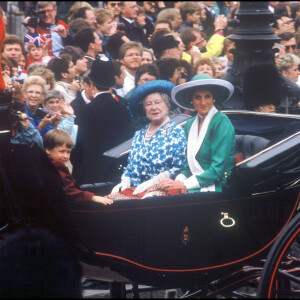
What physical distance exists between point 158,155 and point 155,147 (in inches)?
2.4

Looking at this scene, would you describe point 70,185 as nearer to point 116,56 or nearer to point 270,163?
point 270,163

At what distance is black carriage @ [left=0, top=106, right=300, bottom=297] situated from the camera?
425 cm

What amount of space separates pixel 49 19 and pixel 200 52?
6.98 feet

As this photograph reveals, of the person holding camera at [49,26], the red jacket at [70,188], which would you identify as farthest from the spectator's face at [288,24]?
the red jacket at [70,188]

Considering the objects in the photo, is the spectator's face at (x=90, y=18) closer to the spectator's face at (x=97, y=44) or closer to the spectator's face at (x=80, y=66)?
the spectator's face at (x=97, y=44)

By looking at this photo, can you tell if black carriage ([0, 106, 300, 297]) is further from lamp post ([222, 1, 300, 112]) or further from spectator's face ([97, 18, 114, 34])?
spectator's face ([97, 18, 114, 34])

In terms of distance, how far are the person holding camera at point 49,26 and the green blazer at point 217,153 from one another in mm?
4824

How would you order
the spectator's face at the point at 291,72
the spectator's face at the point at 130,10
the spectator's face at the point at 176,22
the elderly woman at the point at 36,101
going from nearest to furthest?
1. the elderly woman at the point at 36,101
2. the spectator's face at the point at 291,72
3. the spectator's face at the point at 130,10
4. the spectator's face at the point at 176,22

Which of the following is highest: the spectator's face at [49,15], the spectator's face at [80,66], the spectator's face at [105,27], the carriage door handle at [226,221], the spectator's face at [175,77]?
the spectator's face at [49,15]

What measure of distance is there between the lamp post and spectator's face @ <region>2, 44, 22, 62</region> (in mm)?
2436

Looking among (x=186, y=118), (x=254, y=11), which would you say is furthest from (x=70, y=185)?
(x=254, y=11)

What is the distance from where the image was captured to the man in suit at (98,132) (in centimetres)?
655

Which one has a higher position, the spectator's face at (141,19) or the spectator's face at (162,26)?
the spectator's face at (141,19)

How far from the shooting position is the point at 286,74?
9.02m
